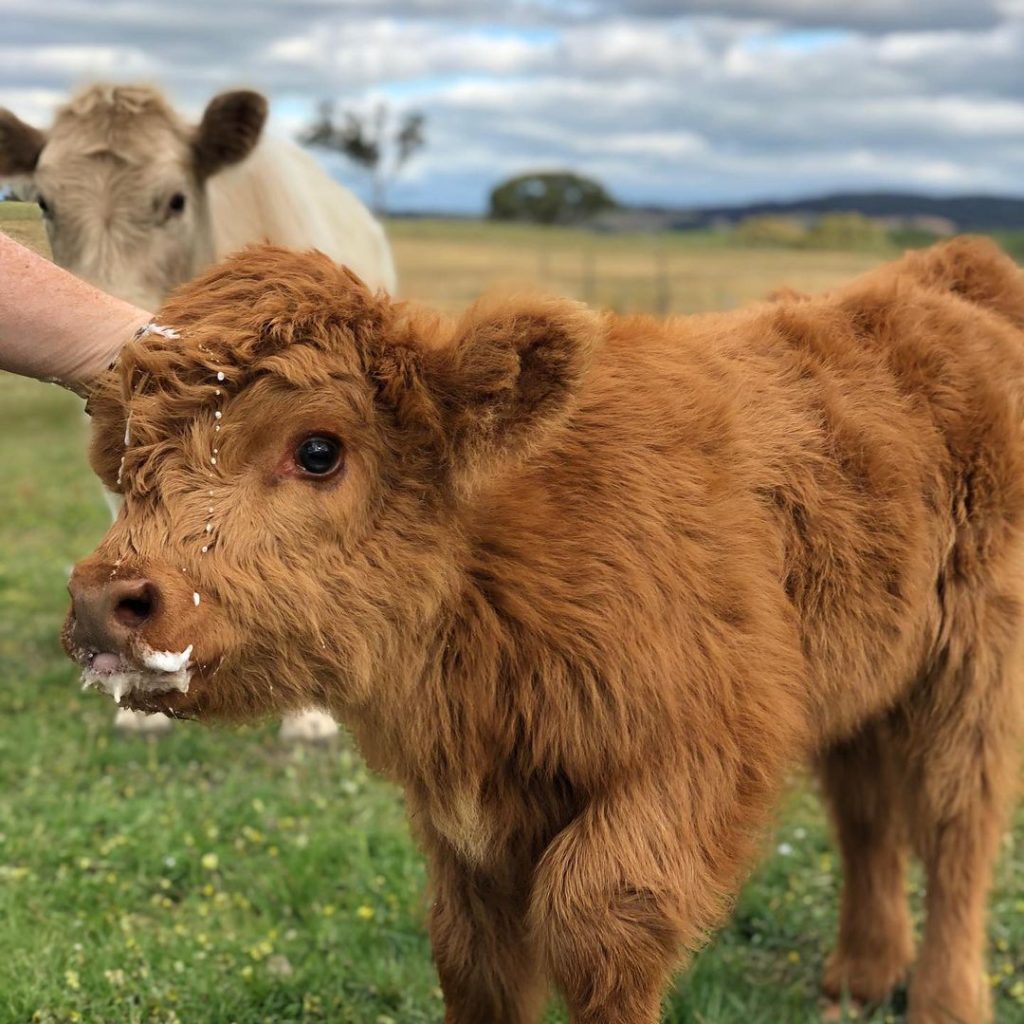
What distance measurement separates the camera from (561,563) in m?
2.50

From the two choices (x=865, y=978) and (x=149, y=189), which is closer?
(x=865, y=978)

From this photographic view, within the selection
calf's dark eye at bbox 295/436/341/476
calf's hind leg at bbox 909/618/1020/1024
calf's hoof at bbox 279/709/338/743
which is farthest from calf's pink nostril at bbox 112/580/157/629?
calf's hoof at bbox 279/709/338/743

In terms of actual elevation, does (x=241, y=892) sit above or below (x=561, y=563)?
below

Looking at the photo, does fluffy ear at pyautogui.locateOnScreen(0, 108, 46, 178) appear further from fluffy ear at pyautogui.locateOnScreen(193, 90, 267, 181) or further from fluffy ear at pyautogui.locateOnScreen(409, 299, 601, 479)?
fluffy ear at pyautogui.locateOnScreen(409, 299, 601, 479)

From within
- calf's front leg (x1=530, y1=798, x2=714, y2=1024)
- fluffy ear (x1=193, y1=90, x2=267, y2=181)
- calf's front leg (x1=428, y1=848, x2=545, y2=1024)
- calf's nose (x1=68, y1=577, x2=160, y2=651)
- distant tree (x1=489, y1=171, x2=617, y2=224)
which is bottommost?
distant tree (x1=489, y1=171, x2=617, y2=224)

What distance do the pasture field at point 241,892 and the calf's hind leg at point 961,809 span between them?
0.32 m

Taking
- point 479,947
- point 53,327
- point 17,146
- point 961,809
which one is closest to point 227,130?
point 17,146

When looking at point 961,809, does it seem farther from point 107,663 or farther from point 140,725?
point 140,725

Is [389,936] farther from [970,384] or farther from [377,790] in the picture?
[970,384]

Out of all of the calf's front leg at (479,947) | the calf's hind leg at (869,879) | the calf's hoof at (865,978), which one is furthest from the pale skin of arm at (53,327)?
the calf's hoof at (865,978)

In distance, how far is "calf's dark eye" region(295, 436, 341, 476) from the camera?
227cm

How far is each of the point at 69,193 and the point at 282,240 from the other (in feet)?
4.04

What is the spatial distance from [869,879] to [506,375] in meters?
2.59

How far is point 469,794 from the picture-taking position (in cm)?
257
